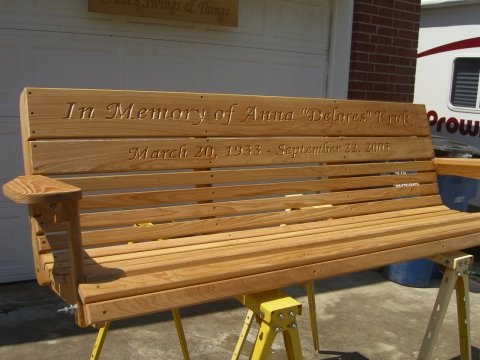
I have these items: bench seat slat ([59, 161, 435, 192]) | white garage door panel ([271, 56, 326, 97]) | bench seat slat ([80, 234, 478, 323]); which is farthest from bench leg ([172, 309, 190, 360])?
white garage door panel ([271, 56, 326, 97])

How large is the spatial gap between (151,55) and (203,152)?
217cm

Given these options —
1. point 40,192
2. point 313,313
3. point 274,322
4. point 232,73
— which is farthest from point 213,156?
point 232,73

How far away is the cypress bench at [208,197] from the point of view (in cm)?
192

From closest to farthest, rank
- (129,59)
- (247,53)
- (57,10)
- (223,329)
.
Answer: (223,329) < (57,10) < (129,59) < (247,53)

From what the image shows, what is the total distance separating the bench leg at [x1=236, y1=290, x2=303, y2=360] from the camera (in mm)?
1970

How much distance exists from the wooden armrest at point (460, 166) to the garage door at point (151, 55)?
6.84ft

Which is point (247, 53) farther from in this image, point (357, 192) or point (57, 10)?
point (357, 192)

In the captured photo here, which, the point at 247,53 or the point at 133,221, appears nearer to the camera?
the point at 133,221

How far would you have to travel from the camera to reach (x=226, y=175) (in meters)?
2.84

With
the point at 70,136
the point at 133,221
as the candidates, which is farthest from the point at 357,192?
the point at 70,136

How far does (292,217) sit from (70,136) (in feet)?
4.05

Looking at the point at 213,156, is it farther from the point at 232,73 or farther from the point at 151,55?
the point at 232,73

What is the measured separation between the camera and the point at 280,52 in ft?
17.8

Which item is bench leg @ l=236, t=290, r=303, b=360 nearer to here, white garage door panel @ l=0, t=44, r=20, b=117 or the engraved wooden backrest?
the engraved wooden backrest
